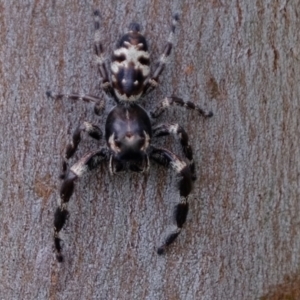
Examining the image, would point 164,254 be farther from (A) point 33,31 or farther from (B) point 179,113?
(A) point 33,31

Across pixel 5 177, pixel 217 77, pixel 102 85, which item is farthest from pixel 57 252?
pixel 217 77

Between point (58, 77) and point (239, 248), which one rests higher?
point (58, 77)

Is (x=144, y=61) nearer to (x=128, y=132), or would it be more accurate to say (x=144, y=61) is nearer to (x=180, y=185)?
(x=128, y=132)

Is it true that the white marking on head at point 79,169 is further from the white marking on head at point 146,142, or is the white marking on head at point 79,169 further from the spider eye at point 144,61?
the spider eye at point 144,61

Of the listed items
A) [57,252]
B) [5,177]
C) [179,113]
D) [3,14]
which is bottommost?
[57,252]

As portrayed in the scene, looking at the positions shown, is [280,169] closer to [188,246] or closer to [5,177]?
[188,246]

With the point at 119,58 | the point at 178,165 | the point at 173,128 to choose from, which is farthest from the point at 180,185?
the point at 119,58

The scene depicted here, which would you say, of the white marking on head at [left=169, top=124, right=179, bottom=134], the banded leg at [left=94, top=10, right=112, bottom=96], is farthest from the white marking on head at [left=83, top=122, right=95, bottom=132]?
the white marking on head at [left=169, top=124, right=179, bottom=134]
